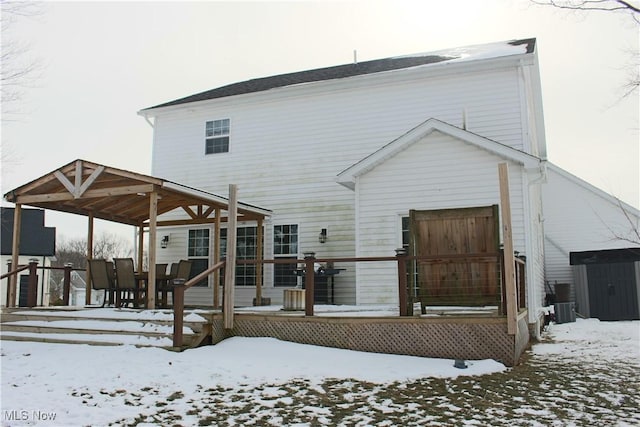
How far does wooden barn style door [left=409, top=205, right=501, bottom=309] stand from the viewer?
25.0ft

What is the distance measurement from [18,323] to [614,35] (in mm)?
13408

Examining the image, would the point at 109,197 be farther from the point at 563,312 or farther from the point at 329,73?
the point at 563,312

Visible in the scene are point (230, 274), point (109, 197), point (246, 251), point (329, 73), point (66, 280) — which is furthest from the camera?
point (329, 73)

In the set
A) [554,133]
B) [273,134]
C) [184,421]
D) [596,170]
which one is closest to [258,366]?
[184,421]

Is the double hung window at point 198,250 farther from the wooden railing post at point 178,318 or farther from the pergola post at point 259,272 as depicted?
the wooden railing post at point 178,318

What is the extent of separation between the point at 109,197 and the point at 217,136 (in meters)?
4.48

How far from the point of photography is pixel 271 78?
17.2 m

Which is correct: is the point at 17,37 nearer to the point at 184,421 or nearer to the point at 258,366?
the point at 258,366

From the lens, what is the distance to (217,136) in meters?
15.0

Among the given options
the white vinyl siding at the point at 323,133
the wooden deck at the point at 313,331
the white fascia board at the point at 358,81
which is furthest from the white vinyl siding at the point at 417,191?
the wooden deck at the point at 313,331

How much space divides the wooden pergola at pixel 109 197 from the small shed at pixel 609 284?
9.86 meters

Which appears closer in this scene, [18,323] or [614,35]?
[18,323]

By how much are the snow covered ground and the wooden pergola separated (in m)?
2.57

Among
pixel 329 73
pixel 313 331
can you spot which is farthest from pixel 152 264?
pixel 329 73
